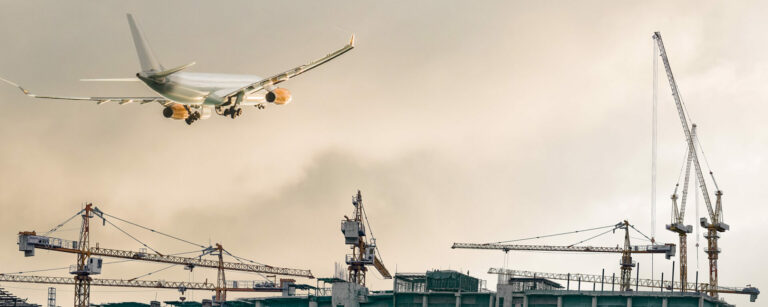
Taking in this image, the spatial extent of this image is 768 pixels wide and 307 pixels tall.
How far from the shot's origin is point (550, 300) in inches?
5630

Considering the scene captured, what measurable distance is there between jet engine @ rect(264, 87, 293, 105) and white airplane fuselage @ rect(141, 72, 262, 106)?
1845 millimetres

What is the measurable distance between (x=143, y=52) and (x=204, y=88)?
6.43m

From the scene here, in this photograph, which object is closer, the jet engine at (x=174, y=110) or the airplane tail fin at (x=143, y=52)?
the airplane tail fin at (x=143, y=52)

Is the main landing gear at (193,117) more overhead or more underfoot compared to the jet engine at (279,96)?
more underfoot

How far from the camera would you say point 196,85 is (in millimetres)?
106188

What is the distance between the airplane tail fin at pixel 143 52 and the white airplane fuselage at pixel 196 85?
2379 millimetres

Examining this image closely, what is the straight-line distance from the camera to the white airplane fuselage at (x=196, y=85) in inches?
4122

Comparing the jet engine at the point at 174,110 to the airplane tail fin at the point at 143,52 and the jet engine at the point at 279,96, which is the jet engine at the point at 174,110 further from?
the jet engine at the point at 279,96

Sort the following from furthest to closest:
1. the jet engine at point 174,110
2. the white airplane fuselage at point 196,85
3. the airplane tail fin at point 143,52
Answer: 1. the jet engine at point 174,110
2. the airplane tail fin at point 143,52
3. the white airplane fuselage at point 196,85

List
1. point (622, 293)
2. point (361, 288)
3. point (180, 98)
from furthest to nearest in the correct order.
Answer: point (361, 288) → point (622, 293) → point (180, 98)

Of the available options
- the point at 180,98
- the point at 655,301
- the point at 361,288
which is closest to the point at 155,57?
the point at 180,98

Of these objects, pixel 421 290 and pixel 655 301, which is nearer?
pixel 655 301

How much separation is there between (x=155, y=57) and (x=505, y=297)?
54.7 m

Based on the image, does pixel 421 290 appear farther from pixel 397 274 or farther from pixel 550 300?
pixel 550 300
